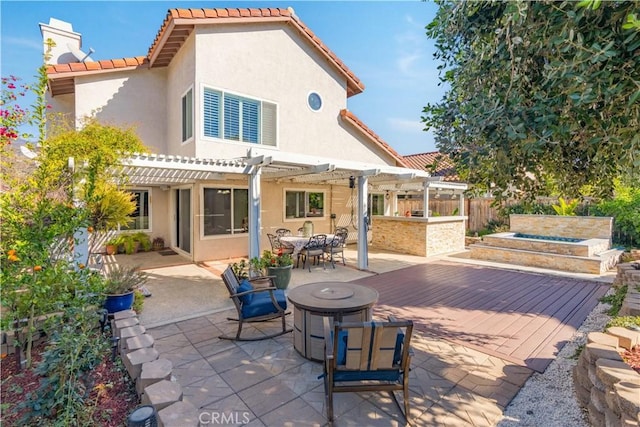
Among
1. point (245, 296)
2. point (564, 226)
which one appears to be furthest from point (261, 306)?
point (564, 226)

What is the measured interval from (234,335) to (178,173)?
6.11 m

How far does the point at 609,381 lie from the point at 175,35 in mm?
13141

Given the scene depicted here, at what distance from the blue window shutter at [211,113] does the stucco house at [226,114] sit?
0.04 meters

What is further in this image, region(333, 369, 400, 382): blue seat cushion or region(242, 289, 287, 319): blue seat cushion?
region(242, 289, 287, 319): blue seat cushion

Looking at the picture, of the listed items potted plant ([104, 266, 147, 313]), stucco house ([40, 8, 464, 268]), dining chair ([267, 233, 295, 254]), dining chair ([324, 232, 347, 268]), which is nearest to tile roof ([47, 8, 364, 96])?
stucco house ([40, 8, 464, 268])

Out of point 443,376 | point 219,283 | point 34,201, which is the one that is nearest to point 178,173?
point 219,283

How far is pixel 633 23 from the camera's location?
1.89 m

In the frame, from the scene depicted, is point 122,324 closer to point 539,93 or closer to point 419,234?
point 539,93

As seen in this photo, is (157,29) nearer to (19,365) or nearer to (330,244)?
(330,244)

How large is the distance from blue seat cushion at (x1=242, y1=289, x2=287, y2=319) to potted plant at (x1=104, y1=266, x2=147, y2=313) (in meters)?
2.23

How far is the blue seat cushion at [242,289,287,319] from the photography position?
518 cm

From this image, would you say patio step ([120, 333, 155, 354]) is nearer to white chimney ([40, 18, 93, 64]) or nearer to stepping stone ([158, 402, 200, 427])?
stepping stone ([158, 402, 200, 427])

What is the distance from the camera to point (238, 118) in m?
10.9

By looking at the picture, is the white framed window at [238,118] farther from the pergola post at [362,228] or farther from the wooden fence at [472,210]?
the wooden fence at [472,210]
